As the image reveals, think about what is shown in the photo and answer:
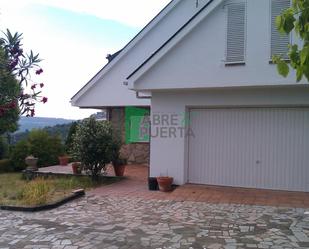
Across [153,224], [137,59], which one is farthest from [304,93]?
[137,59]

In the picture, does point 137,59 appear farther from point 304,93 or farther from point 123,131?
point 304,93

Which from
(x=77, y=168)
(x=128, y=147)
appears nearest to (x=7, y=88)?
(x=77, y=168)

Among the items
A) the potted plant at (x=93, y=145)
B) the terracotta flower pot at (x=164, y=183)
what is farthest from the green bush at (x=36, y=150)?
the terracotta flower pot at (x=164, y=183)

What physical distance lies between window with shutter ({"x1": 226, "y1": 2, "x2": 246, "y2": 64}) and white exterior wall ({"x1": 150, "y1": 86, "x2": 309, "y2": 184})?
109 centimetres

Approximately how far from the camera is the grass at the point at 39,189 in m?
11.1

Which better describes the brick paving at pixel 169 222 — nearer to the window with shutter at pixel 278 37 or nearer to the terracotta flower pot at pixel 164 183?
the terracotta flower pot at pixel 164 183

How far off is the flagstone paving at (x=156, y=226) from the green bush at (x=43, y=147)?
9.42 m

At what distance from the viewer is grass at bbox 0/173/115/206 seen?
36.5ft

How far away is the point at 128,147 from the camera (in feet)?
65.9

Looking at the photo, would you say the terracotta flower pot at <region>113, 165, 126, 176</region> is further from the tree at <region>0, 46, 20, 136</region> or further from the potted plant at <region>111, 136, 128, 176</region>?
the tree at <region>0, 46, 20, 136</region>

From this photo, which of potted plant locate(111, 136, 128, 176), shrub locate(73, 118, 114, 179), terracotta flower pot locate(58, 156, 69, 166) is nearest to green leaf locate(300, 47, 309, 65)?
shrub locate(73, 118, 114, 179)

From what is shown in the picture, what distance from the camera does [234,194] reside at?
1188 cm

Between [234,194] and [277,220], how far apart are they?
281 centimetres

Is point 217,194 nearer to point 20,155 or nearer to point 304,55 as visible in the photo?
point 304,55
